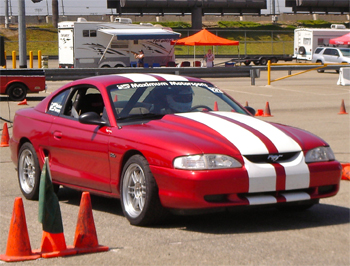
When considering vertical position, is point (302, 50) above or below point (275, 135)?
below

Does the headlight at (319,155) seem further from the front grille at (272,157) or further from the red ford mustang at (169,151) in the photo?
the front grille at (272,157)

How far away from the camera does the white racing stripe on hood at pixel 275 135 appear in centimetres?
591

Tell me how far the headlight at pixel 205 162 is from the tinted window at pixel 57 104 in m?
2.36

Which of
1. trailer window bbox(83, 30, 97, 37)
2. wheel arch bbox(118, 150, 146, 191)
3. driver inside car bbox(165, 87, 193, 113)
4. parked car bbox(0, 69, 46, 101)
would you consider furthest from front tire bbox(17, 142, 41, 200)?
trailer window bbox(83, 30, 97, 37)

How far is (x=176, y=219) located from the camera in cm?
627

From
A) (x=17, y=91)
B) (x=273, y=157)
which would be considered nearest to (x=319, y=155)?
(x=273, y=157)

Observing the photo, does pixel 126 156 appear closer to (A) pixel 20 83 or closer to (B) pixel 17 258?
(B) pixel 17 258

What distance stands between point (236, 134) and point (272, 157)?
0.43 metres

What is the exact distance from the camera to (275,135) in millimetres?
6066

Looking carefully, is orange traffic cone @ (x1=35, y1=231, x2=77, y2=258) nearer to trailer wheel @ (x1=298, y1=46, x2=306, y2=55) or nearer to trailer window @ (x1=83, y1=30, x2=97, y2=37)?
trailer window @ (x1=83, y1=30, x2=97, y2=37)

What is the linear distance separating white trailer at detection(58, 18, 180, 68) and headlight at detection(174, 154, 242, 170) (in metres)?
31.7

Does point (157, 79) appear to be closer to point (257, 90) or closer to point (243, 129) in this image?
point (243, 129)

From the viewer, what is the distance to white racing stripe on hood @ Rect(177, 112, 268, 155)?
5750 millimetres

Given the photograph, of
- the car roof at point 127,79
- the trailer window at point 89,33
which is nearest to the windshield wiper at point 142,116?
the car roof at point 127,79
